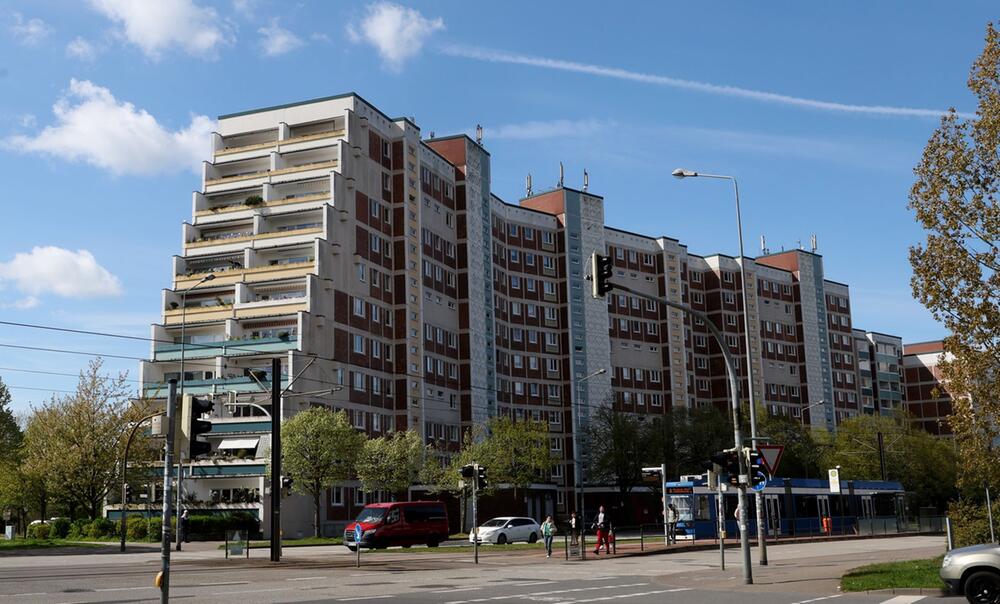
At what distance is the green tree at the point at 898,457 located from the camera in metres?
102

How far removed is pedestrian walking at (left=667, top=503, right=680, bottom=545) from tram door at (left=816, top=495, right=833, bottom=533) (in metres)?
12.3

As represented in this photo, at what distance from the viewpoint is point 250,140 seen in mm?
83125

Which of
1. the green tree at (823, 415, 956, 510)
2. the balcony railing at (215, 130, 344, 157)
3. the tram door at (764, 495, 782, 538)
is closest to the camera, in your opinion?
the tram door at (764, 495, 782, 538)

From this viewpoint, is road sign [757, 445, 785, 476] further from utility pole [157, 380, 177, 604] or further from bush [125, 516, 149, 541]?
bush [125, 516, 149, 541]

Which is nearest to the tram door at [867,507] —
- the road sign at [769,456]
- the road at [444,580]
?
the road at [444,580]

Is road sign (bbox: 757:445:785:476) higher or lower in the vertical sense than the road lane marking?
higher

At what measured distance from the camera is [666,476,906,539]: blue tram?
52.7m

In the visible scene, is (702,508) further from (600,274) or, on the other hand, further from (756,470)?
(600,274)

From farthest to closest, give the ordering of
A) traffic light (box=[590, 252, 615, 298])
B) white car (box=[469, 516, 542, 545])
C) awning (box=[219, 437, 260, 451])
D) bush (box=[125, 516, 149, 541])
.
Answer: awning (box=[219, 437, 260, 451]), bush (box=[125, 516, 149, 541]), white car (box=[469, 516, 542, 545]), traffic light (box=[590, 252, 615, 298])

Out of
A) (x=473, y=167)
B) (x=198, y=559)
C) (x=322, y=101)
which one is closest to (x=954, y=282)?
(x=198, y=559)

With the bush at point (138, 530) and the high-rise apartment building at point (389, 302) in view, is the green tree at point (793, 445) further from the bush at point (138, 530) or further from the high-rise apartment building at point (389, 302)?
the bush at point (138, 530)

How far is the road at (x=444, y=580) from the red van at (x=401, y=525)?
858cm

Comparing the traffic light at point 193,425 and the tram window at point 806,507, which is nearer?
the traffic light at point 193,425

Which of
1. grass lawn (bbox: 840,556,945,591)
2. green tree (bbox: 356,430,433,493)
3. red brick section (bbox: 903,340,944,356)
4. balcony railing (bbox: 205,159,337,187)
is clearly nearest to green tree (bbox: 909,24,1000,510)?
grass lawn (bbox: 840,556,945,591)
